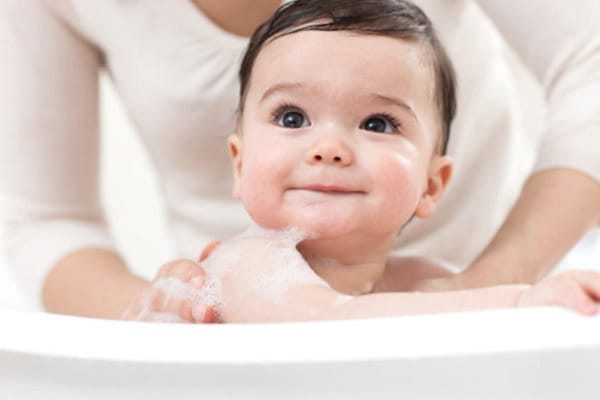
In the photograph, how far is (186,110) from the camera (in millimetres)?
1234

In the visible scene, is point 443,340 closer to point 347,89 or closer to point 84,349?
point 84,349

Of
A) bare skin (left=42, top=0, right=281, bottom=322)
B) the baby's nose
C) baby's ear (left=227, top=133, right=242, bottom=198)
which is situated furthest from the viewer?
bare skin (left=42, top=0, right=281, bottom=322)

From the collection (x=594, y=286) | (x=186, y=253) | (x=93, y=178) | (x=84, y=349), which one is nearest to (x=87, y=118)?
(x=93, y=178)

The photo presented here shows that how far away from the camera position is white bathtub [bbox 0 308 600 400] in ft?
1.94

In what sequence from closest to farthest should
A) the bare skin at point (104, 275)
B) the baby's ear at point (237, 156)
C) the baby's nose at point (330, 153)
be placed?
the baby's nose at point (330, 153) < the baby's ear at point (237, 156) < the bare skin at point (104, 275)

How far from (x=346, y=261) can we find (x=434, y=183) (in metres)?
0.13

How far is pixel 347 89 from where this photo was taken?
0.90 m

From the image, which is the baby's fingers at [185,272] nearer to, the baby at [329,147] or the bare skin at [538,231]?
the baby at [329,147]

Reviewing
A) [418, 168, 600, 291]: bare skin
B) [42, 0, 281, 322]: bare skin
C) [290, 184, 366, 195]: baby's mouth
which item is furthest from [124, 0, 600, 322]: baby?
[42, 0, 281, 322]: bare skin

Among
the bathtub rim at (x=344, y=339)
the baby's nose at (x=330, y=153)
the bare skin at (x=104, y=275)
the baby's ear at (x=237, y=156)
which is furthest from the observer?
the bare skin at (x=104, y=275)

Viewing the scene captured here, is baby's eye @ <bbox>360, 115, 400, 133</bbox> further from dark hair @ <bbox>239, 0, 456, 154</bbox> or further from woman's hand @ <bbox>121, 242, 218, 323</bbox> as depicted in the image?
woman's hand @ <bbox>121, 242, 218, 323</bbox>

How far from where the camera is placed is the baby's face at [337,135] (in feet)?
2.89

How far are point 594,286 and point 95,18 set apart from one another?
77 cm

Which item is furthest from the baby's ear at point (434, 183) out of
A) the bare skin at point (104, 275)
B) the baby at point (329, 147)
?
the bare skin at point (104, 275)
